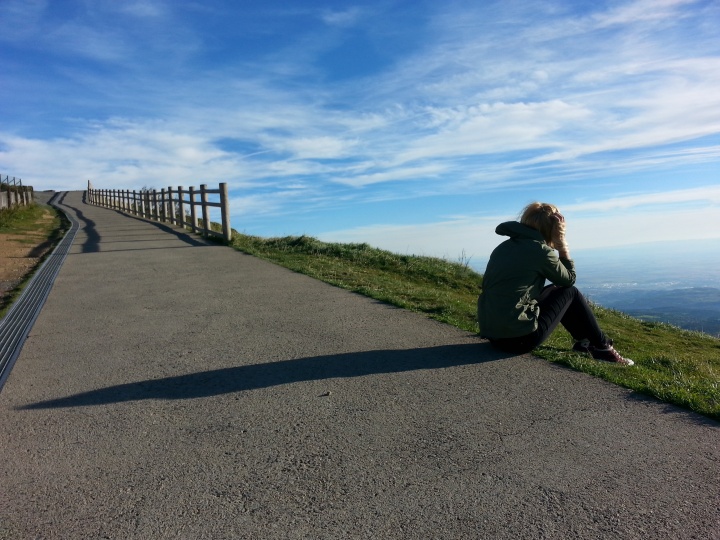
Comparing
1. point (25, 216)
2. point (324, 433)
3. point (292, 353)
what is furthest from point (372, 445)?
point (25, 216)

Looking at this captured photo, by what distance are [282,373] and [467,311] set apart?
11.7 feet

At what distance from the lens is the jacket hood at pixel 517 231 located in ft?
16.4

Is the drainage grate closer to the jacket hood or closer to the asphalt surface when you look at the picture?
the asphalt surface

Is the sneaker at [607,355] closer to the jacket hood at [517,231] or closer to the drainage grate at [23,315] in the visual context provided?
the jacket hood at [517,231]

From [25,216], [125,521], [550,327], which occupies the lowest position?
[125,521]

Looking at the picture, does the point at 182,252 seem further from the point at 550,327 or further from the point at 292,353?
the point at 550,327

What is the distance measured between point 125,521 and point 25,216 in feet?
94.3

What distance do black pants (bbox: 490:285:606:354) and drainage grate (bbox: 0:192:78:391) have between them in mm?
4134

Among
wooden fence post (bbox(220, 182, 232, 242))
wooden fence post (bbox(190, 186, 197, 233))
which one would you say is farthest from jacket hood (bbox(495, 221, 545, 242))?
wooden fence post (bbox(190, 186, 197, 233))

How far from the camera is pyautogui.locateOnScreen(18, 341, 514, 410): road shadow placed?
432cm

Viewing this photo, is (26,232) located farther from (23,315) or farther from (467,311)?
(467,311)

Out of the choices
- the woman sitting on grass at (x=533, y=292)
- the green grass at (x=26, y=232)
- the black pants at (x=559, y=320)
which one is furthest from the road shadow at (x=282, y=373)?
the green grass at (x=26, y=232)

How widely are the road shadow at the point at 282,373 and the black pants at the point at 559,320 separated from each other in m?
0.15

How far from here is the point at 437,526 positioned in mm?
2590
